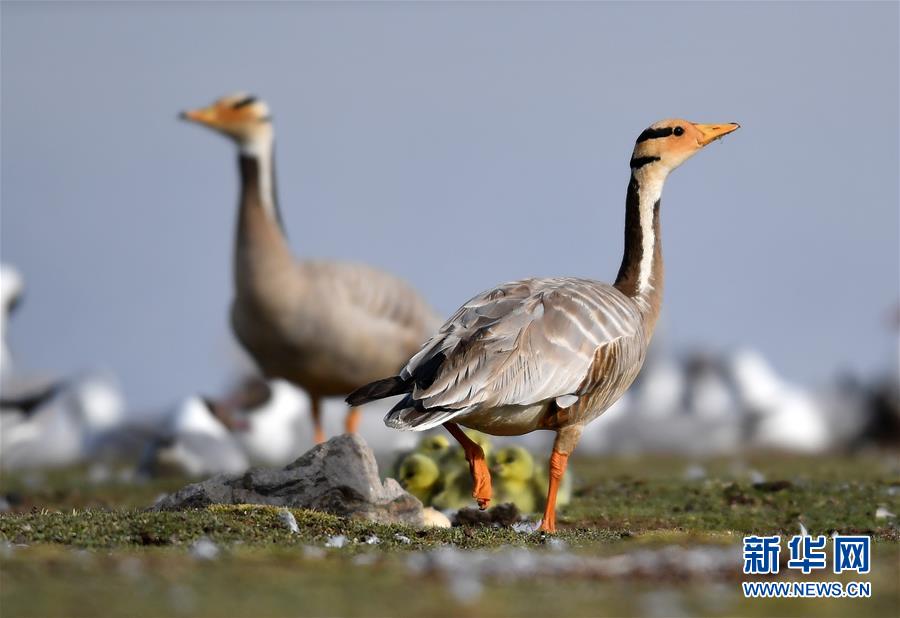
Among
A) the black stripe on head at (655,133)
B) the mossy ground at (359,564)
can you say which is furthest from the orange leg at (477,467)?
the black stripe on head at (655,133)

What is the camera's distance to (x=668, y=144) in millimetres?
10891

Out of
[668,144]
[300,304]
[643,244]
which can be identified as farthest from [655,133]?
[300,304]

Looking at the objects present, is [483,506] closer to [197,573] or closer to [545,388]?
[545,388]

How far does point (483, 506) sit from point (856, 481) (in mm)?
5466

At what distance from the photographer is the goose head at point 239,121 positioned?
1675 cm

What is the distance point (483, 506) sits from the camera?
9336 millimetres

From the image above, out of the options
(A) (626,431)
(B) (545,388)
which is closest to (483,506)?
(B) (545,388)

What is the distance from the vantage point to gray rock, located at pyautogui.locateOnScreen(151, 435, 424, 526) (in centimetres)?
889

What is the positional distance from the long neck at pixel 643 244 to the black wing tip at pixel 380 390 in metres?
2.37

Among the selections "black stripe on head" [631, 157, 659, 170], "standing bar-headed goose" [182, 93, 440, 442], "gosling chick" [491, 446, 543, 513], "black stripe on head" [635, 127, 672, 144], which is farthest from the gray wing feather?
"standing bar-headed goose" [182, 93, 440, 442]

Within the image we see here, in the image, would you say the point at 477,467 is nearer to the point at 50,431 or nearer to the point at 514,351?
the point at 514,351

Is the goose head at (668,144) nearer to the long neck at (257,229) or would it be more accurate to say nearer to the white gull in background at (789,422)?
the long neck at (257,229)

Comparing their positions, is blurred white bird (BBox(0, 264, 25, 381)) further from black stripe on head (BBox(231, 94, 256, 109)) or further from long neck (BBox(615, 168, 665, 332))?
long neck (BBox(615, 168, 665, 332))

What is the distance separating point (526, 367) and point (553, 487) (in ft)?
2.83
